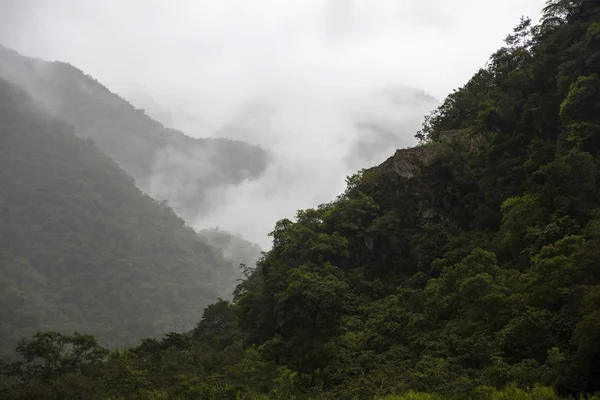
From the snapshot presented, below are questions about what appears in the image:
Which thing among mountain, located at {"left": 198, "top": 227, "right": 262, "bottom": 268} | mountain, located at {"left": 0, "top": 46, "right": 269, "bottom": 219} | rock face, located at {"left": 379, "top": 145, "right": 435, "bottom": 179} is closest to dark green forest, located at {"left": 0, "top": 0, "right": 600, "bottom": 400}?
rock face, located at {"left": 379, "top": 145, "right": 435, "bottom": 179}

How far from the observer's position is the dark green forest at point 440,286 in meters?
15.7

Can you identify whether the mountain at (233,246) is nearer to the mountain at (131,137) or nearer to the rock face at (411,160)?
the mountain at (131,137)

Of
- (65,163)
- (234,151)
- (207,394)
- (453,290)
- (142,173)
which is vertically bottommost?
(207,394)

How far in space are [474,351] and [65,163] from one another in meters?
108

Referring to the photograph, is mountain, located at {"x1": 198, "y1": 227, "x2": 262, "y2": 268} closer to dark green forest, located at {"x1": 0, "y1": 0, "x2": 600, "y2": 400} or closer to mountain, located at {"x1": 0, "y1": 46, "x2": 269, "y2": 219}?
mountain, located at {"x1": 0, "y1": 46, "x2": 269, "y2": 219}

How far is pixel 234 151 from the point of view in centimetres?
18775

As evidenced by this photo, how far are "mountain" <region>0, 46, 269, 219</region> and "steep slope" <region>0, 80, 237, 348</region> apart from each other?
86.0 feet

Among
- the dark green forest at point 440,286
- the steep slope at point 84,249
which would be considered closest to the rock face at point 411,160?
the dark green forest at point 440,286

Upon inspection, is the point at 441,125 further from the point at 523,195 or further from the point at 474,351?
the point at 474,351

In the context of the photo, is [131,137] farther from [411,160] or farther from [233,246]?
[411,160]

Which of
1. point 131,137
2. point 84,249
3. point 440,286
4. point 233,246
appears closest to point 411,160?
point 440,286

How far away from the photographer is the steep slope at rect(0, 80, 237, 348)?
256 ft

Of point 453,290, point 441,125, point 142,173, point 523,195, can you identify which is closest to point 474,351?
point 453,290

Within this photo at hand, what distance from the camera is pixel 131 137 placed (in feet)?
522
